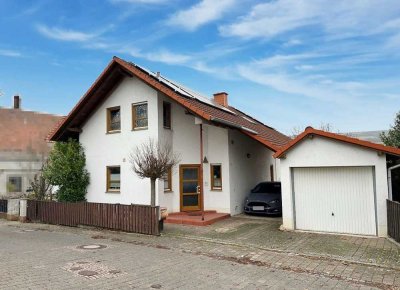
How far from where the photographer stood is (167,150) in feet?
49.4

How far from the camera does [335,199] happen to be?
11477mm

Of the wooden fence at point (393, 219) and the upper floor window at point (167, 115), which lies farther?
the upper floor window at point (167, 115)

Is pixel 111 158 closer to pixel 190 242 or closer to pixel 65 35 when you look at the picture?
pixel 65 35

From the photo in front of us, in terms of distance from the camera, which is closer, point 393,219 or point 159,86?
point 393,219

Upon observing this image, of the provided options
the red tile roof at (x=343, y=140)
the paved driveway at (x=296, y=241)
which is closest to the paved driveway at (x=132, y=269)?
the paved driveway at (x=296, y=241)

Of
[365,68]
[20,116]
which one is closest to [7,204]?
[20,116]

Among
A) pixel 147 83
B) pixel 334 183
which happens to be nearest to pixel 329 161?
pixel 334 183

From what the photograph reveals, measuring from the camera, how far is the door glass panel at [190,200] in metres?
16.0

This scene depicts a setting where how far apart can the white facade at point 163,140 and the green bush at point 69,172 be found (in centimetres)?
45

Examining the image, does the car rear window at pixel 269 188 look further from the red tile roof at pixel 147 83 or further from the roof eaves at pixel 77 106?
the roof eaves at pixel 77 106

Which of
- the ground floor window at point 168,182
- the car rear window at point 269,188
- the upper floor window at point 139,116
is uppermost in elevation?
the upper floor window at point 139,116

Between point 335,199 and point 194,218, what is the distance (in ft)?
18.8

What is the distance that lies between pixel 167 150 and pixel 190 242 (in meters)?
5.30

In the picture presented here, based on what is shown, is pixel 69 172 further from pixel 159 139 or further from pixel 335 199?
pixel 335 199
